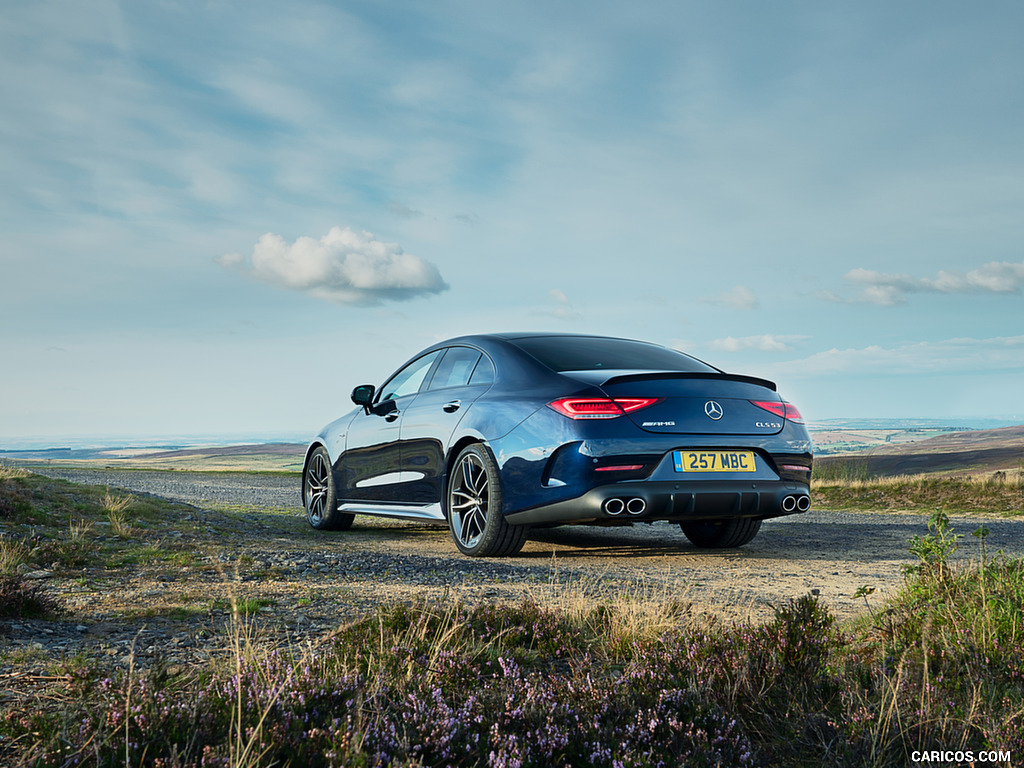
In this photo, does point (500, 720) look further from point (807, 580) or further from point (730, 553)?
point (730, 553)

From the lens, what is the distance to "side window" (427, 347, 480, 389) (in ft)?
22.7

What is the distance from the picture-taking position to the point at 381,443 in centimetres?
775

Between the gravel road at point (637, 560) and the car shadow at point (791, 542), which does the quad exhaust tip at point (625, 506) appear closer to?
the gravel road at point (637, 560)

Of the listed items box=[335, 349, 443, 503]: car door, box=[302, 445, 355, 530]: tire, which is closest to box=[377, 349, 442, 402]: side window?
box=[335, 349, 443, 503]: car door

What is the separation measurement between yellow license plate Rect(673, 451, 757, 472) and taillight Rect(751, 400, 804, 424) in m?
0.43

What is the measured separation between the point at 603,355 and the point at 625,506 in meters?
1.53

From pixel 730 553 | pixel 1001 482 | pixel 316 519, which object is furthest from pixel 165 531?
pixel 1001 482

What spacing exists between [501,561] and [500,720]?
3.67 metres

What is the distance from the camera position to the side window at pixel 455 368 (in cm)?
693

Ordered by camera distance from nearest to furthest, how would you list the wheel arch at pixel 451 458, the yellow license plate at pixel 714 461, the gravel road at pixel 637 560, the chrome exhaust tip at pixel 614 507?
the gravel road at pixel 637 560 < the chrome exhaust tip at pixel 614 507 < the yellow license plate at pixel 714 461 < the wheel arch at pixel 451 458

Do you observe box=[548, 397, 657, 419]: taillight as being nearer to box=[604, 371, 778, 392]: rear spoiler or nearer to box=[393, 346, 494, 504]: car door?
box=[604, 371, 778, 392]: rear spoiler

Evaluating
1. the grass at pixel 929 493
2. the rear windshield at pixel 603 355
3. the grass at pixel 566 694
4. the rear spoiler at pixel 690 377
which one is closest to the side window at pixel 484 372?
the rear windshield at pixel 603 355

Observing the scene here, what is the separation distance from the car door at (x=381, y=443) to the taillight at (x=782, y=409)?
3044 mm

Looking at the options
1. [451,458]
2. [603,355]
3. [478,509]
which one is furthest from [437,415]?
[603,355]
